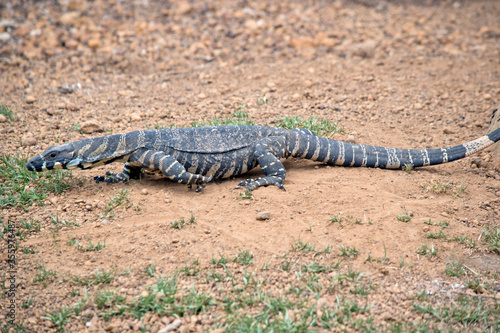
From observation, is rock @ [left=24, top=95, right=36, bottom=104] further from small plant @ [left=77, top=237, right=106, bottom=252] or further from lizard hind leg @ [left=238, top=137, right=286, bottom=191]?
lizard hind leg @ [left=238, top=137, right=286, bottom=191]

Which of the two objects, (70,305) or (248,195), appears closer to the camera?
(70,305)

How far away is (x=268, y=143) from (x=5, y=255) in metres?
3.85

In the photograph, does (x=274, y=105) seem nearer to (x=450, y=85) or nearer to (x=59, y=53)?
(x=450, y=85)

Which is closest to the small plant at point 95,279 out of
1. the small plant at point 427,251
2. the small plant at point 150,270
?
the small plant at point 150,270

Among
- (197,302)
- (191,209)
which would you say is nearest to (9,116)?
(191,209)

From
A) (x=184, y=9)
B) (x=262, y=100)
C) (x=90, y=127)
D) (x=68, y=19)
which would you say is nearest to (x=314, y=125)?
(x=262, y=100)

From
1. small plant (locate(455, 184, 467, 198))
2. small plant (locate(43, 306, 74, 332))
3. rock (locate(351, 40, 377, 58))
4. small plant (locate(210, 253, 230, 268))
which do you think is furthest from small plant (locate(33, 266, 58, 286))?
rock (locate(351, 40, 377, 58))

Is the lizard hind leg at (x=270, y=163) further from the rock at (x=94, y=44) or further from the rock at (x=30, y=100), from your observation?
the rock at (x=94, y=44)

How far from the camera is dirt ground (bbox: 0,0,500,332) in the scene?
4621mm

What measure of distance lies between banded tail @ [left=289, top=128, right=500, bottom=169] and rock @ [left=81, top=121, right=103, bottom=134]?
3.83 meters

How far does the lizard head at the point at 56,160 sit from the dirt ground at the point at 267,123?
455 mm

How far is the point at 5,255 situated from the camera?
507 centimetres

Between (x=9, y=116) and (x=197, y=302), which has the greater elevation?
(x=9, y=116)

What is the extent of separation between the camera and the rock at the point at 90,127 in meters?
7.99
